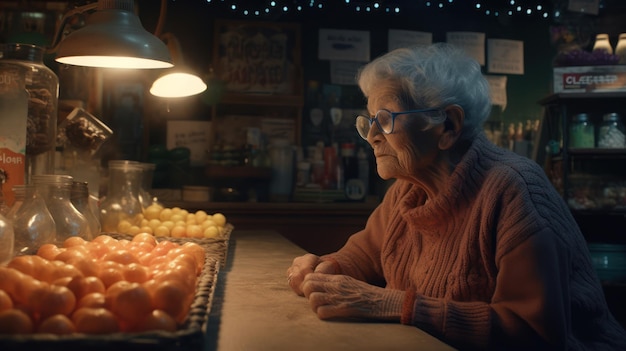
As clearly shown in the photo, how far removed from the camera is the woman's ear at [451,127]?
1.77 m

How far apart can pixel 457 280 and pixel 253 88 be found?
10.9ft

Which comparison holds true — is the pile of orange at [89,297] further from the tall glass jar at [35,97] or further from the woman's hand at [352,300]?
the tall glass jar at [35,97]

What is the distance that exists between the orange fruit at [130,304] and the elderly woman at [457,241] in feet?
1.65

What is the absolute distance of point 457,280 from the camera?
5.38 feet

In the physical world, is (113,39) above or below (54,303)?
above

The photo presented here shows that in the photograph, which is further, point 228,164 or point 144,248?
point 228,164

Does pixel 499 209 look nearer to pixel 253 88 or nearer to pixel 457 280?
pixel 457 280

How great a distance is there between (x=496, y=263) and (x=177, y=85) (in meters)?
1.66

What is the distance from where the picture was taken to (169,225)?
2328mm

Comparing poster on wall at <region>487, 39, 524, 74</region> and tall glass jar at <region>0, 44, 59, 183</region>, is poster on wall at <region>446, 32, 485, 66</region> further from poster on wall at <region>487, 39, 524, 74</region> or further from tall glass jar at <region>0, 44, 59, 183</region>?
tall glass jar at <region>0, 44, 59, 183</region>

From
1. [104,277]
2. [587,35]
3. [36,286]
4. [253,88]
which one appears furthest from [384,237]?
[587,35]

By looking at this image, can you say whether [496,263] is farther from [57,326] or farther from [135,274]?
[57,326]

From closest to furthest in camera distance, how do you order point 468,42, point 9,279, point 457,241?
point 9,279
point 457,241
point 468,42

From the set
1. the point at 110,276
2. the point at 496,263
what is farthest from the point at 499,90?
the point at 110,276
